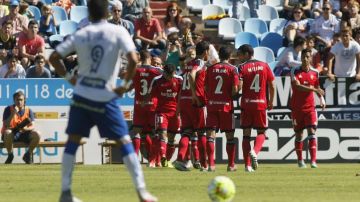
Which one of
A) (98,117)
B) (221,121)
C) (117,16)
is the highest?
(98,117)

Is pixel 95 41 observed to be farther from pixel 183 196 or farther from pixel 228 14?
pixel 228 14

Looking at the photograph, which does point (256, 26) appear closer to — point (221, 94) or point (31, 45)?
point (31, 45)

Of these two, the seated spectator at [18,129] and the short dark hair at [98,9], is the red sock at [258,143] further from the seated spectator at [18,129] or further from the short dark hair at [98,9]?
the short dark hair at [98,9]

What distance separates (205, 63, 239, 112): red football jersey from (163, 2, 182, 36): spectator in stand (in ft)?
28.2

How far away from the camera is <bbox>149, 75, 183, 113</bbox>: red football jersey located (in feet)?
73.7

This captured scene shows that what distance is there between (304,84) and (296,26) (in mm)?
6731

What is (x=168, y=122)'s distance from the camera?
22688 millimetres

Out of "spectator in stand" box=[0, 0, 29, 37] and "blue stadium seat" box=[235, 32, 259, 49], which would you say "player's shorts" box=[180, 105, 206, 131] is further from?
"blue stadium seat" box=[235, 32, 259, 49]

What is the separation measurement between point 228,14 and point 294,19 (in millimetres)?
2198

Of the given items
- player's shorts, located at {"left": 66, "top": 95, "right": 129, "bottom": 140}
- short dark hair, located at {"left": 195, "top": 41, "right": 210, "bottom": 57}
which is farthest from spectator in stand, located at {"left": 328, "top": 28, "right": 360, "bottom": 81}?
player's shorts, located at {"left": 66, "top": 95, "right": 129, "bottom": 140}

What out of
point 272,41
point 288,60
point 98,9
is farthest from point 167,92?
point 98,9

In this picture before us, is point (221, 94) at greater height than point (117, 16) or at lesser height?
lesser

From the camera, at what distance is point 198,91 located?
70.8 feet

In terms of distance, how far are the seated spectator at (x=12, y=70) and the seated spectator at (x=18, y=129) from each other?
1.36m
